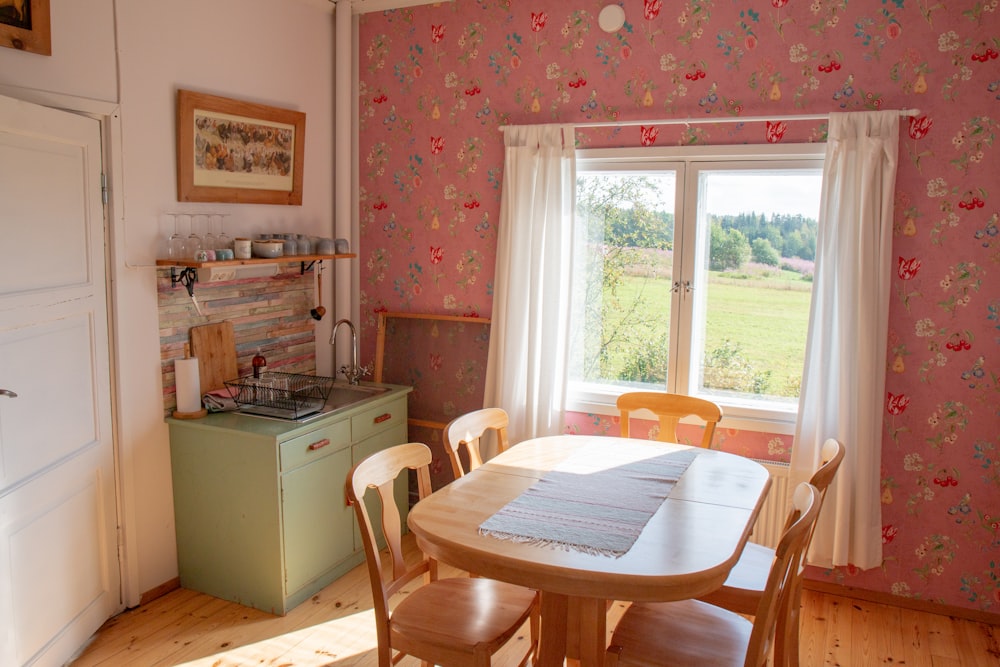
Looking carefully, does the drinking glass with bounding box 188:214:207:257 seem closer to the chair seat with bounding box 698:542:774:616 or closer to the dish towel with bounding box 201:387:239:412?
the dish towel with bounding box 201:387:239:412

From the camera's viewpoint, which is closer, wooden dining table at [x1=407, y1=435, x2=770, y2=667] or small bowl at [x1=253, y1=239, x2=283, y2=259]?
wooden dining table at [x1=407, y1=435, x2=770, y2=667]

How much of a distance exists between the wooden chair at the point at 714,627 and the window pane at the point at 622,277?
1.42 m

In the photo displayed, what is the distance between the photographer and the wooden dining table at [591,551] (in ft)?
5.67

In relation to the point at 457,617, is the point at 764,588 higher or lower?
higher

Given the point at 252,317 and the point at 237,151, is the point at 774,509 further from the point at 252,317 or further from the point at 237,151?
the point at 237,151

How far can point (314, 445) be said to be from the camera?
120 inches

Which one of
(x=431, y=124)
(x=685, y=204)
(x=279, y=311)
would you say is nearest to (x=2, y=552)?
(x=279, y=311)

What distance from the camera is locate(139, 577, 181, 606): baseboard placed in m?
3.05

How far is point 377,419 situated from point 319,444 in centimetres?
43

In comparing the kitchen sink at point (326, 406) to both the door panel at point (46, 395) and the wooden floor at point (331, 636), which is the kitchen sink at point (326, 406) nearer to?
the door panel at point (46, 395)

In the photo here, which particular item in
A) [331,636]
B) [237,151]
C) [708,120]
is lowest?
[331,636]

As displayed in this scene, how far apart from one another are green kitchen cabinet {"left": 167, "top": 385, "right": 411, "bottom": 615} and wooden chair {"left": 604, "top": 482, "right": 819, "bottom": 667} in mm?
1419

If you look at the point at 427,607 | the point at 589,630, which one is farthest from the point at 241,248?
the point at 589,630

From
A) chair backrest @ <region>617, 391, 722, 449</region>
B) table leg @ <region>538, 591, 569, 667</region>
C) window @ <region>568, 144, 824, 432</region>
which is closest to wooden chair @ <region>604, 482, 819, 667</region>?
table leg @ <region>538, 591, 569, 667</region>
